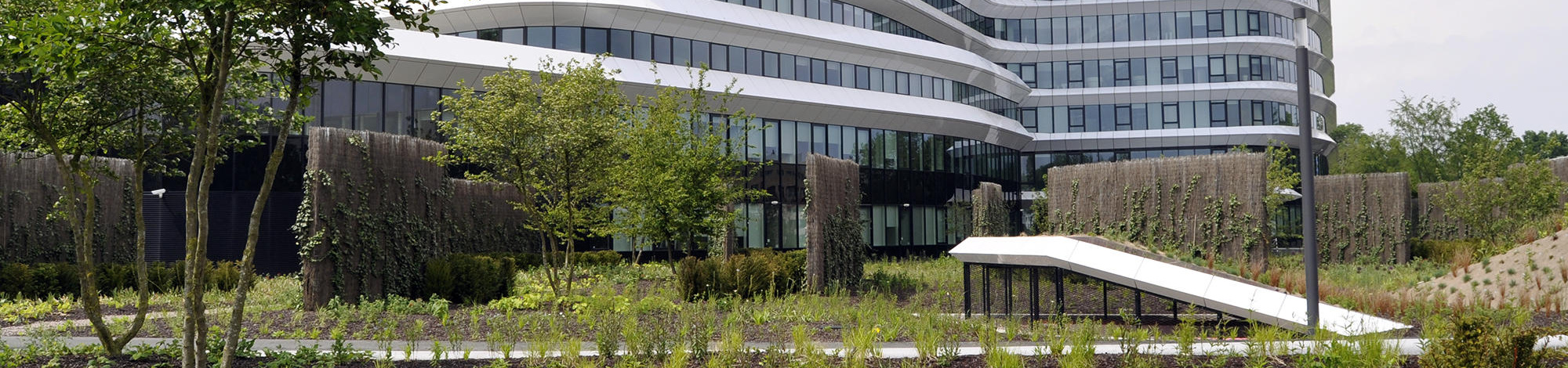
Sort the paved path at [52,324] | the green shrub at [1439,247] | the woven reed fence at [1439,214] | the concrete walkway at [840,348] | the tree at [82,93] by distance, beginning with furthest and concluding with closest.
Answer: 1. the woven reed fence at [1439,214]
2. the green shrub at [1439,247]
3. the paved path at [52,324]
4. the concrete walkway at [840,348]
5. the tree at [82,93]

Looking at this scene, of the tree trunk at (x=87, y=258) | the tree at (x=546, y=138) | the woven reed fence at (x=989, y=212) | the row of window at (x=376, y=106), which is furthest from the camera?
the woven reed fence at (x=989, y=212)

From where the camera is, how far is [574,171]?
18.5m

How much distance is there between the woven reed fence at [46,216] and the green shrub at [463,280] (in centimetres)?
673

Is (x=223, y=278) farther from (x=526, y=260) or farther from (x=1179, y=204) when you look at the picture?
(x=1179, y=204)

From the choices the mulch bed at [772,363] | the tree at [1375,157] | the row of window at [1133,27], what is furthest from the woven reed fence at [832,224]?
the tree at [1375,157]

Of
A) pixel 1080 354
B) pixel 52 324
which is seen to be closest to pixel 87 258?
pixel 52 324

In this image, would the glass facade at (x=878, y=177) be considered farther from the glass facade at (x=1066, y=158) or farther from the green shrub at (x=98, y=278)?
the green shrub at (x=98, y=278)

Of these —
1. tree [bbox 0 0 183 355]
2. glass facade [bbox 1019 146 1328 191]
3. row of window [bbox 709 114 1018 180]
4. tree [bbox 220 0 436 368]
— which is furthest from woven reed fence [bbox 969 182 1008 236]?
tree [bbox 220 0 436 368]

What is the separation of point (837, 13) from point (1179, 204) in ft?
68.7

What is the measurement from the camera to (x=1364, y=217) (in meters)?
28.3

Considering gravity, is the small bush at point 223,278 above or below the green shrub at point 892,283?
above

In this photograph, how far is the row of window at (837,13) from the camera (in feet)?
122

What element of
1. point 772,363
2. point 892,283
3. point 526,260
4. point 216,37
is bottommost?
point 892,283

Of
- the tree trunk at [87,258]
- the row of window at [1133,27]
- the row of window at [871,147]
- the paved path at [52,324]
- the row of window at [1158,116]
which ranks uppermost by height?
the row of window at [1133,27]
